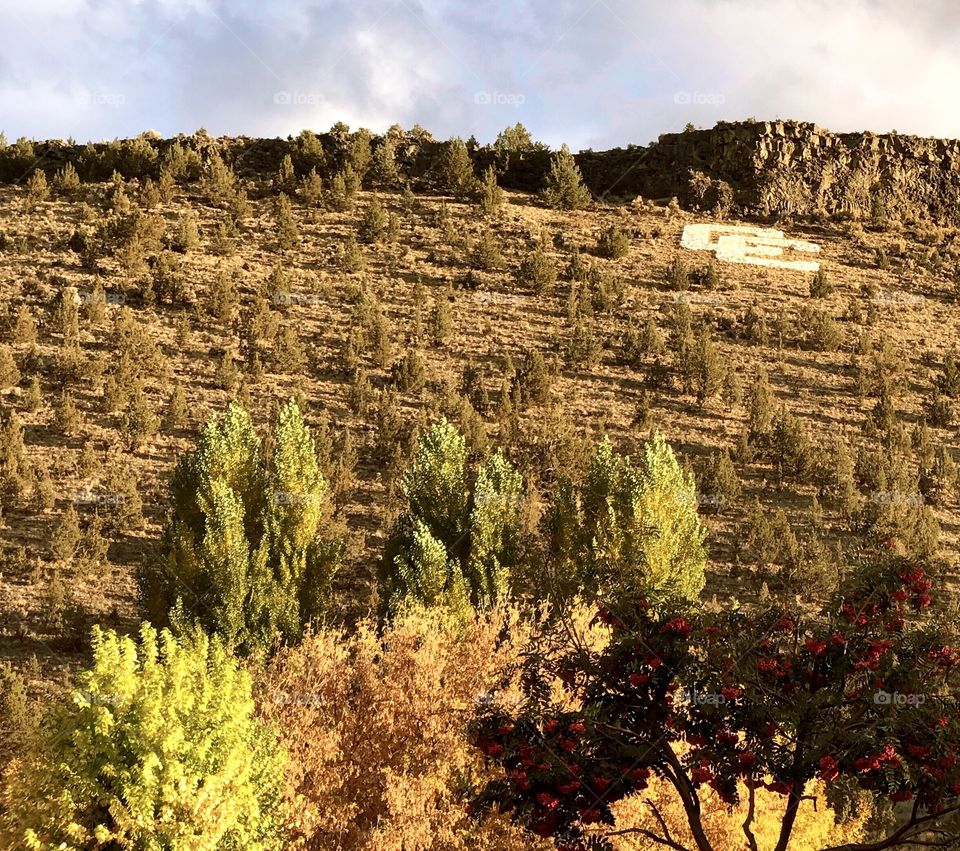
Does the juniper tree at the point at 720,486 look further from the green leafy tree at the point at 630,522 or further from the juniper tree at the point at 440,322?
the juniper tree at the point at 440,322

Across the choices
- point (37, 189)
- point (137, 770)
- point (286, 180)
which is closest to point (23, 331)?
point (37, 189)

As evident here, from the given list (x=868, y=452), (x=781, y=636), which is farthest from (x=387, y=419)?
(x=781, y=636)

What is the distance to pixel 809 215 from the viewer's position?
77.2m

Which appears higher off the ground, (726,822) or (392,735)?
(392,735)

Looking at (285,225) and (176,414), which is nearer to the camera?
(176,414)

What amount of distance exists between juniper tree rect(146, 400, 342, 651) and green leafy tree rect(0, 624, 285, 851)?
48.3 feet

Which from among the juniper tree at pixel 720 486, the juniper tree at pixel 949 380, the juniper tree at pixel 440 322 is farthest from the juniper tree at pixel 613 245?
the juniper tree at pixel 720 486

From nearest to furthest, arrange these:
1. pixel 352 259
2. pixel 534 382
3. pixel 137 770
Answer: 1. pixel 137 770
2. pixel 534 382
3. pixel 352 259

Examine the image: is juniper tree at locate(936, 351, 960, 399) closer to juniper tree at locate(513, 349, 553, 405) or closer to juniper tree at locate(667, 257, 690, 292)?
juniper tree at locate(667, 257, 690, 292)

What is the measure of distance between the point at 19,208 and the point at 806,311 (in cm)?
5229

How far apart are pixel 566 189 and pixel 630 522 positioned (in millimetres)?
49041

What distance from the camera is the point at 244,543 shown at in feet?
104

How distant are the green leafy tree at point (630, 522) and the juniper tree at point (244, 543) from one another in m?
7.93

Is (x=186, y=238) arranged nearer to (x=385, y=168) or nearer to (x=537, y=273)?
(x=537, y=273)
